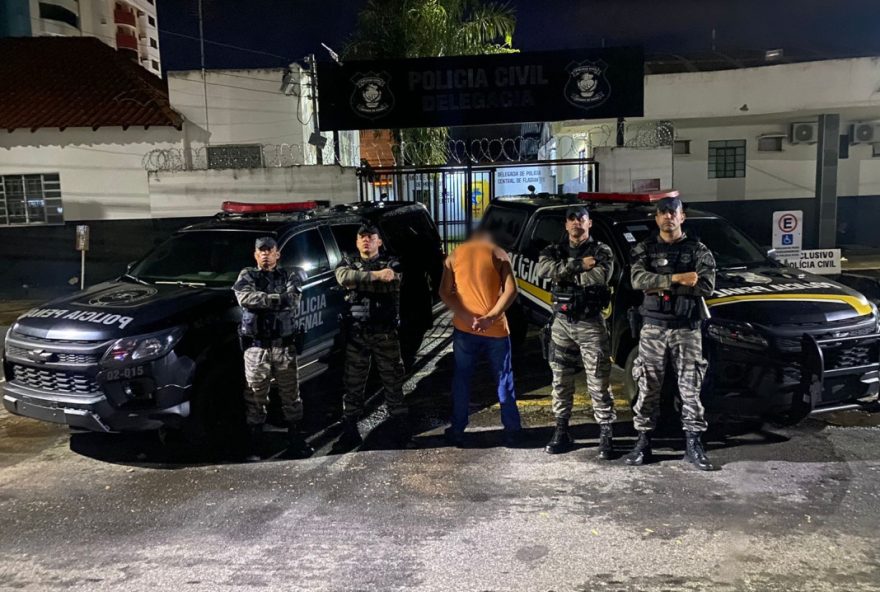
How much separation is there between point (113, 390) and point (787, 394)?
4.61m

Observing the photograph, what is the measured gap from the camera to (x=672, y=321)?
15.8 feet

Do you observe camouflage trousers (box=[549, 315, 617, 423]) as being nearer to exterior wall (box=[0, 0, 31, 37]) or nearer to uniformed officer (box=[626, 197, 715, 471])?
uniformed officer (box=[626, 197, 715, 471])

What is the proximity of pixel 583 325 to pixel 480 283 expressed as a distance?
81cm

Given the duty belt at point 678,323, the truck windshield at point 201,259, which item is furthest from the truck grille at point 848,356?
the truck windshield at point 201,259

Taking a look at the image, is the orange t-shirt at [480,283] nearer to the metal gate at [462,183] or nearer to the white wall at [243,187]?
the metal gate at [462,183]

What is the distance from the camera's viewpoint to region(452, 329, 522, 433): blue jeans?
5324 millimetres

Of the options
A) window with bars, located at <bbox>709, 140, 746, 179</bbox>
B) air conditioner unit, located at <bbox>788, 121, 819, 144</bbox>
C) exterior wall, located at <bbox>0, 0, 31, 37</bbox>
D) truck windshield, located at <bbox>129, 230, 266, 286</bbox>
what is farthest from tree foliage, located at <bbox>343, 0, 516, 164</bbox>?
exterior wall, located at <bbox>0, 0, 31, 37</bbox>

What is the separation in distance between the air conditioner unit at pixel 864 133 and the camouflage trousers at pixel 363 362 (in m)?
15.0

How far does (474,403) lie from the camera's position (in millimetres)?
6621

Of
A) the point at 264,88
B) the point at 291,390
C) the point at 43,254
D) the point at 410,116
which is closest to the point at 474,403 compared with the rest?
the point at 291,390

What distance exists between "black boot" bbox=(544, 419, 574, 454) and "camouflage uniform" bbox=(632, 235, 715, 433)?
537mm

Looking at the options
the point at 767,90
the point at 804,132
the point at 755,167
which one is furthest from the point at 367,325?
the point at 804,132

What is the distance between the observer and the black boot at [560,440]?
5.27m

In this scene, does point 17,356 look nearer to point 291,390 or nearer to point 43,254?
point 291,390
